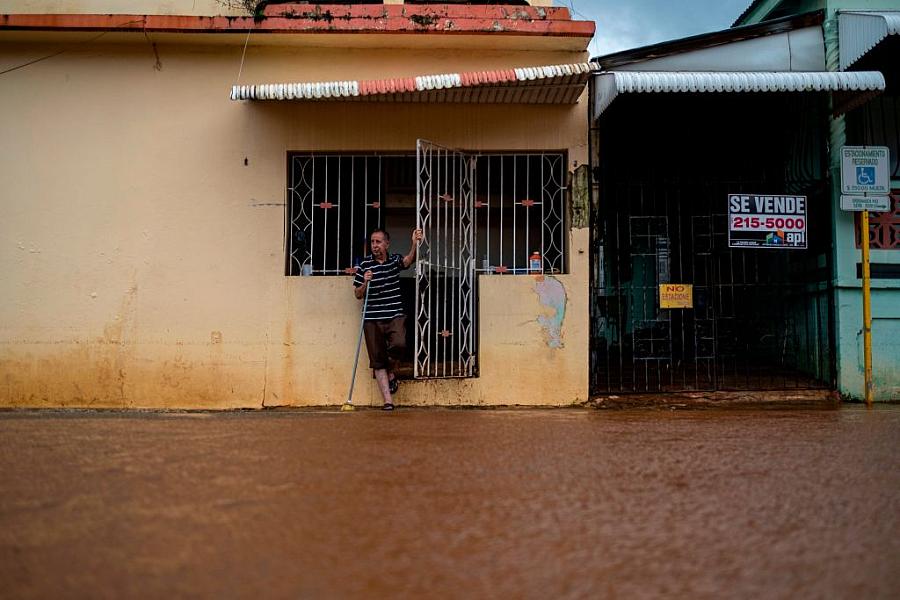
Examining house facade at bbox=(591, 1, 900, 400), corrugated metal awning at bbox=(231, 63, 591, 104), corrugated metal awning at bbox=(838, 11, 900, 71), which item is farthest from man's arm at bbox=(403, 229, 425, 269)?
corrugated metal awning at bbox=(838, 11, 900, 71)

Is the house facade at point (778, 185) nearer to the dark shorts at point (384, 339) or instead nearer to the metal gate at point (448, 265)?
the metal gate at point (448, 265)

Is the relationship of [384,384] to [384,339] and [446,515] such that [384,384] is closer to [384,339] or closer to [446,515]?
[384,339]

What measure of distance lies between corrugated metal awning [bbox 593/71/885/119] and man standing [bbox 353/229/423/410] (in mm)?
2295

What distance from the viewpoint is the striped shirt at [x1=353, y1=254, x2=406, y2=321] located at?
661 centimetres

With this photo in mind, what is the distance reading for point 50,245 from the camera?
6.94 meters

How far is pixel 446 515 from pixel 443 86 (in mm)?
4453

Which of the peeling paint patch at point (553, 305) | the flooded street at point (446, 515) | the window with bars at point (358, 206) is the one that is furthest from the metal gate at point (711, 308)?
the flooded street at point (446, 515)

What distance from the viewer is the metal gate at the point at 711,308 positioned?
7.38 metres

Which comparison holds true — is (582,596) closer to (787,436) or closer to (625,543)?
(625,543)

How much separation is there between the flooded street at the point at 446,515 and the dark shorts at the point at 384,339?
82.7 inches

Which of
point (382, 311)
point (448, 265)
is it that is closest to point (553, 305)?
point (448, 265)

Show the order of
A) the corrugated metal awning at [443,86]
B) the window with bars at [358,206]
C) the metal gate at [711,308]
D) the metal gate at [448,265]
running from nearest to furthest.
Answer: the corrugated metal awning at [443,86] < the metal gate at [448,265] < the window with bars at [358,206] < the metal gate at [711,308]

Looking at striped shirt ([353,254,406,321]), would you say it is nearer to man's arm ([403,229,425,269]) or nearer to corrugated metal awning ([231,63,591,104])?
man's arm ([403,229,425,269])

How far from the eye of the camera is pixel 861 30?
22.3 feet
